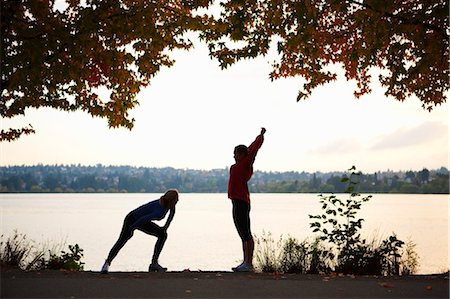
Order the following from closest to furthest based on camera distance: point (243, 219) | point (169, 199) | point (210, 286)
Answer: point (210, 286) < point (169, 199) < point (243, 219)

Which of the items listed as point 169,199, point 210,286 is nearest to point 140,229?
point 169,199

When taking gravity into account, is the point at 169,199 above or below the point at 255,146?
below

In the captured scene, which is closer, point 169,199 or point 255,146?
point 169,199

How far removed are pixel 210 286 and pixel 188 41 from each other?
21.7 feet

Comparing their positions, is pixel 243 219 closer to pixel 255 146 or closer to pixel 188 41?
pixel 255 146

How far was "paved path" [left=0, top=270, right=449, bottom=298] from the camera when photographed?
8266mm

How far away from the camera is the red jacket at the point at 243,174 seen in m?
10.9

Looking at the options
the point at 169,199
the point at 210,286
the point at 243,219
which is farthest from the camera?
the point at 243,219

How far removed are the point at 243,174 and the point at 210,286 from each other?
8.39ft

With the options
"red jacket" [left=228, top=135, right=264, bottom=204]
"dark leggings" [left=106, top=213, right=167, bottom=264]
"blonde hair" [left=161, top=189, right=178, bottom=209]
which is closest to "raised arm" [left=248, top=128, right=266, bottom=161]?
"red jacket" [left=228, top=135, right=264, bottom=204]

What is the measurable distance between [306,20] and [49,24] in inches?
187

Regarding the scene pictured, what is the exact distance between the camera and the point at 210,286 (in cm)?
884

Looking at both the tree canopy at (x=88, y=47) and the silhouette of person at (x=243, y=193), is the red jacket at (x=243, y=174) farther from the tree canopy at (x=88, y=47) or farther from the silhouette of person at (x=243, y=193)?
the tree canopy at (x=88, y=47)

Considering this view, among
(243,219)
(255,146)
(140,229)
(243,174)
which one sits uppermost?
(255,146)
